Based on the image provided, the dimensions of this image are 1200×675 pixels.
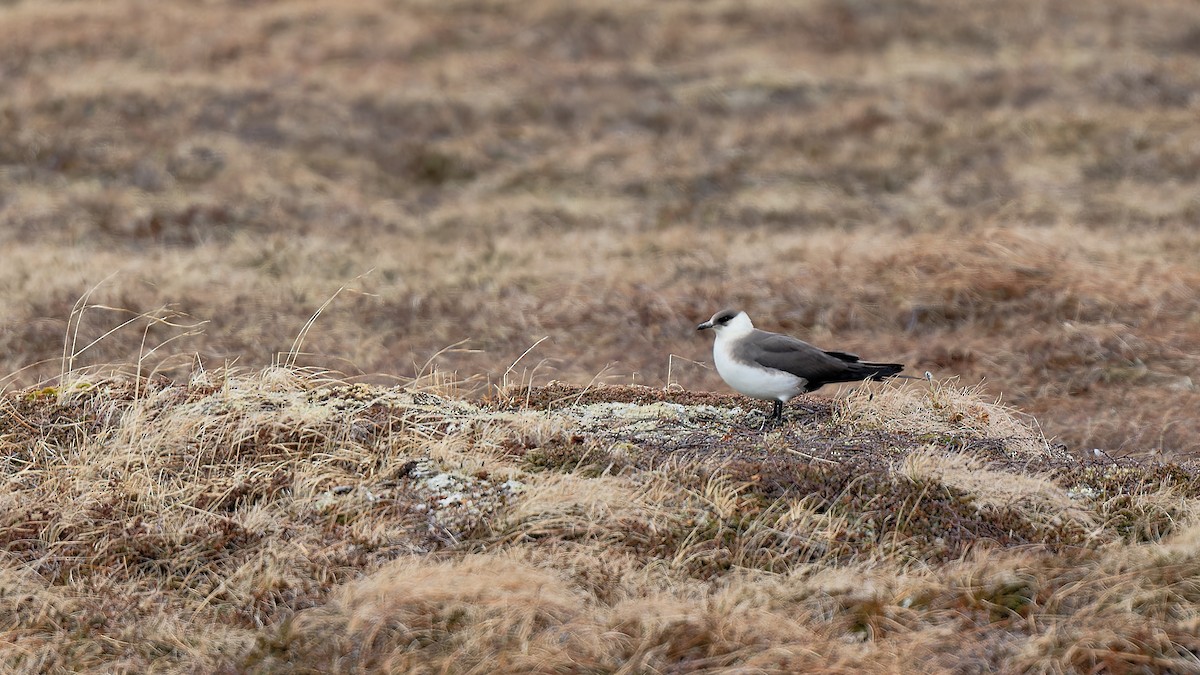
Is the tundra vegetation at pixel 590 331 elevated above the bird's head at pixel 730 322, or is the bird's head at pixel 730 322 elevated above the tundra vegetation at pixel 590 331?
the bird's head at pixel 730 322

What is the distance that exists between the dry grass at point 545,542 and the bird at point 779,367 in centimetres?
29

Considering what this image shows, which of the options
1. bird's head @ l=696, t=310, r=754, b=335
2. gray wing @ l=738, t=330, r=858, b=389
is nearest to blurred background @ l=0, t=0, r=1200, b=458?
bird's head @ l=696, t=310, r=754, b=335

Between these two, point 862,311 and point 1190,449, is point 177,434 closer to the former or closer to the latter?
point 1190,449

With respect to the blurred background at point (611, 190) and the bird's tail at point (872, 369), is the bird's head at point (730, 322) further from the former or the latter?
the blurred background at point (611, 190)

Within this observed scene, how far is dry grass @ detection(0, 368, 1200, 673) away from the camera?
512cm

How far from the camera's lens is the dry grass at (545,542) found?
5121 mm

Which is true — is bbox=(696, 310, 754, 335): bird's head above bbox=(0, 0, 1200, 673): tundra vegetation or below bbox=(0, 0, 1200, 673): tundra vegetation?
above

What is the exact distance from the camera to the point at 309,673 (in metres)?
4.98

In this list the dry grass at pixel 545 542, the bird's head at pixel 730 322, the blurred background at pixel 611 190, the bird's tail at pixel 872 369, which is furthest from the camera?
the blurred background at pixel 611 190

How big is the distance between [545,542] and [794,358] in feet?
7.69

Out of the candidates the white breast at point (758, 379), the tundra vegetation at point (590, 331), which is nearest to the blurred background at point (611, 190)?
the tundra vegetation at point (590, 331)

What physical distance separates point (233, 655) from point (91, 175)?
1677cm

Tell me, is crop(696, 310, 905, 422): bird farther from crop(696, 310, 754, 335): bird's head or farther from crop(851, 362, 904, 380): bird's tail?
crop(696, 310, 754, 335): bird's head

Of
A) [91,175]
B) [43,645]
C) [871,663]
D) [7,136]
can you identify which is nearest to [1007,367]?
[871,663]
